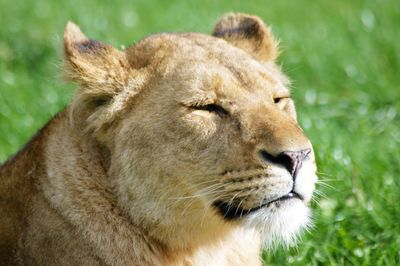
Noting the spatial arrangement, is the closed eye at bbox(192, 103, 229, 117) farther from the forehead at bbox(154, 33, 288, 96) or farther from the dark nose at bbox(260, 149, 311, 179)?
the dark nose at bbox(260, 149, 311, 179)

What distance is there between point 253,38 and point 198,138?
92cm

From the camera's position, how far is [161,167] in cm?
329

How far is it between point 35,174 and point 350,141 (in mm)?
2506

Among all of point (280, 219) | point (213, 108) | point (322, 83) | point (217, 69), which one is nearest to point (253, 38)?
point (217, 69)

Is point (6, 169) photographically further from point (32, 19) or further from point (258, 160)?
point (32, 19)

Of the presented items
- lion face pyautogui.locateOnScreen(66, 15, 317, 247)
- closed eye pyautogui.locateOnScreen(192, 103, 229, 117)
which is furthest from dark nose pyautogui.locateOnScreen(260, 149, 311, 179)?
→ closed eye pyautogui.locateOnScreen(192, 103, 229, 117)

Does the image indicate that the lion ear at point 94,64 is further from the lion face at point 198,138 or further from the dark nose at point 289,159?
the dark nose at point 289,159

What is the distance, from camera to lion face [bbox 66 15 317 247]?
3.12 meters

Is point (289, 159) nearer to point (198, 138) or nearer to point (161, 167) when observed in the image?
point (198, 138)

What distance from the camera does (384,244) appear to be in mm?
4109

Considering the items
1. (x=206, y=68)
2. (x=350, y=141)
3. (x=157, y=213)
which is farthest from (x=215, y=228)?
(x=350, y=141)

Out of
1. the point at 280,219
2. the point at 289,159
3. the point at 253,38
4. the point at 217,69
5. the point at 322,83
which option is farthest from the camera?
the point at 322,83

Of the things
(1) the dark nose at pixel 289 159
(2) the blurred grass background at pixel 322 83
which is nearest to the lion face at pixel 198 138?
(1) the dark nose at pixel 289 159

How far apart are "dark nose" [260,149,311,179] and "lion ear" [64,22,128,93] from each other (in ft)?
2.39
